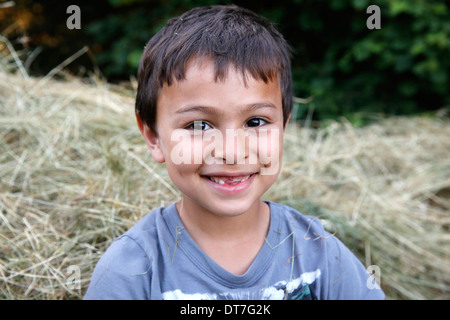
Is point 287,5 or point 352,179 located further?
point 287,5

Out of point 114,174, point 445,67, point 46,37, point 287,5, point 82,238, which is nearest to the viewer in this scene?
point 82,238

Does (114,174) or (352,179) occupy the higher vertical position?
(114,174)

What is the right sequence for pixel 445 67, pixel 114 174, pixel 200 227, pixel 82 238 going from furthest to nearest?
pixel 445 67 → pixel 114 174 → pixel 82 238 → pixel 200 227

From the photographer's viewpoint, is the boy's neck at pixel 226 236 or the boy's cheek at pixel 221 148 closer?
the boy's cheek at pixel 221 148

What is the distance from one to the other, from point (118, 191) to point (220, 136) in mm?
778

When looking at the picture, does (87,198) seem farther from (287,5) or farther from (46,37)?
(46,37)

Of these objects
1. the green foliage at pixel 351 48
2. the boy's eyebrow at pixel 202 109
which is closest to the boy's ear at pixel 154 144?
the boy's eyebrow at pixel 202 109

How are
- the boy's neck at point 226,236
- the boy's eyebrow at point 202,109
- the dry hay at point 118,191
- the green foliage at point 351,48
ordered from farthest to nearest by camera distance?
1. the green foliage at point 351,48
2. the dry hay at point 118,191
3. the boy's neck at point 226,236
4. the boy's eyebrow at point 202,109

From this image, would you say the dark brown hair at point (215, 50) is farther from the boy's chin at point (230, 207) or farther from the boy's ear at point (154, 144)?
the boy's chin at point (230, 207)

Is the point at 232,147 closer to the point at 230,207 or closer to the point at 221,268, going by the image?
the point at 230,207

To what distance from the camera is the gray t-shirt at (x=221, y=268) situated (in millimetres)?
1303

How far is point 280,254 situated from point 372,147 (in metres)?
1.78

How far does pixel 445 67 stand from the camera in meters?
3.70
